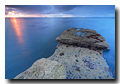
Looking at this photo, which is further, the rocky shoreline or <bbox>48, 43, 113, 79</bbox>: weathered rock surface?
<bbox>48, 43, 113, 79</bbox>: weathered rock surface

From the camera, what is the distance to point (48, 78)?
10.3ft

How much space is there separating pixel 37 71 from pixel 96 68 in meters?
4.24

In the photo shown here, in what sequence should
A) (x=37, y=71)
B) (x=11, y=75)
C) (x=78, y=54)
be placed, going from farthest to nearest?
(x=78, y=54) < (x=11, y=75) < (x=37, y=71)

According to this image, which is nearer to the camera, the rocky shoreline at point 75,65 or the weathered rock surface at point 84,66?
the rocky shoreline at point 75,65

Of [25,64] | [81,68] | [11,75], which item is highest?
[81,68]

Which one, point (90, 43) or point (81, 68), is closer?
point (81, 68)

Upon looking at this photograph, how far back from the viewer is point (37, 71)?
3.50 metres
